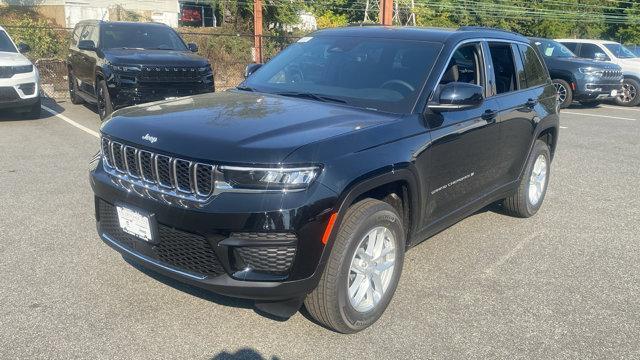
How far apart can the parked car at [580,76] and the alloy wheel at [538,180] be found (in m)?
9.76

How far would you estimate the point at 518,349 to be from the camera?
3.43 metres

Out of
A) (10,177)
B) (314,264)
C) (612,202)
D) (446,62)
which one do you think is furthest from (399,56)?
(10,177)

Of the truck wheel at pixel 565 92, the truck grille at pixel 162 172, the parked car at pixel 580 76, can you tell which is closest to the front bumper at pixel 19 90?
the truck grille at pixel 162 172

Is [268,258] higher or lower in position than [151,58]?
lower

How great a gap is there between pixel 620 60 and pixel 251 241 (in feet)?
55.3

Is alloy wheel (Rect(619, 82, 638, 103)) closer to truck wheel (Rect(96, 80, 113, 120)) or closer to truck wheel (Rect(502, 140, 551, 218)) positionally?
truck wheel (Rect(502, 140, 551, 218))

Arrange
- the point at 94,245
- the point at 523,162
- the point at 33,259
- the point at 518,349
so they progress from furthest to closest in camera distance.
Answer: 1. the point at 523,162
2. the point at 94,245
3. the point at 33,259
4. the point at 518,349

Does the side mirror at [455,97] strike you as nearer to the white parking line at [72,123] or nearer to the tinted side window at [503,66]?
the tinted side window at [503,66]

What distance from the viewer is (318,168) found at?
3051 mm

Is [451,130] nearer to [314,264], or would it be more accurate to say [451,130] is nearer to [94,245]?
[314,264]

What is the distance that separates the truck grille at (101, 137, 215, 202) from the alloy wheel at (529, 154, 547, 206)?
12.4 feet

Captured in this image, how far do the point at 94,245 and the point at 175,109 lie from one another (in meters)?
1.59

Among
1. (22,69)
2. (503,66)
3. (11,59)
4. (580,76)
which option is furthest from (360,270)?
(580,76)

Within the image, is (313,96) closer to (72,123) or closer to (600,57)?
(72,123)
